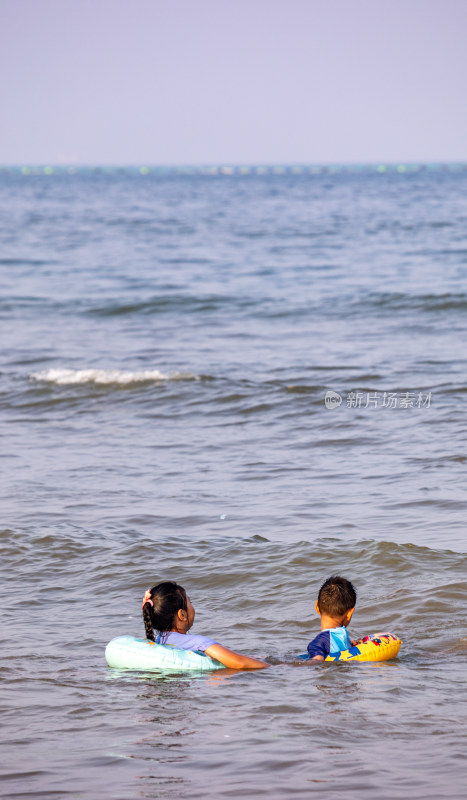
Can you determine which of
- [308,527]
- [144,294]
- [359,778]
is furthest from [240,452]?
[144,294]

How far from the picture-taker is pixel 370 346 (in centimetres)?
1602

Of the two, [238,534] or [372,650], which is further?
[238,534]

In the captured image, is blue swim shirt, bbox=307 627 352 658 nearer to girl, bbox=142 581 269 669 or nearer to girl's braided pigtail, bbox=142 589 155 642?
girl, bbox=142 581 269 669

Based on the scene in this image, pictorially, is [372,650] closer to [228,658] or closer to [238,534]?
[228,658]

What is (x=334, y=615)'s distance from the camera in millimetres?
5543

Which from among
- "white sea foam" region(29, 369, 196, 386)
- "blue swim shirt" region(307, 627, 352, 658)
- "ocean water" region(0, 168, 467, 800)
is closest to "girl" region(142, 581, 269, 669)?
"ocean water" region(0, 168, 467, 800)

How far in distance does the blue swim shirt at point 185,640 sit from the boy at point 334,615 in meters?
0.61

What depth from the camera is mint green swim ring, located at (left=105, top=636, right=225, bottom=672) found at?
5344 mm

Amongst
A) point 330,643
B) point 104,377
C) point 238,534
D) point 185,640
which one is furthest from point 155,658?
point 104,377

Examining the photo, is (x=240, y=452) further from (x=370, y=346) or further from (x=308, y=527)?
(x=370, y=346)

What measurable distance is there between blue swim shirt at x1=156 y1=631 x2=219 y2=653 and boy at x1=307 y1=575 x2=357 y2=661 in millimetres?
608

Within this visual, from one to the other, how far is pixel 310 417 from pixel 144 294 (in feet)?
39.7

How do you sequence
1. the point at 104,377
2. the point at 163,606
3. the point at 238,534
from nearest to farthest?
1. the point at 163,606
2. the point at 238,534
3. the point at 104,377

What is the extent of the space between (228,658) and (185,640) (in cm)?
27
